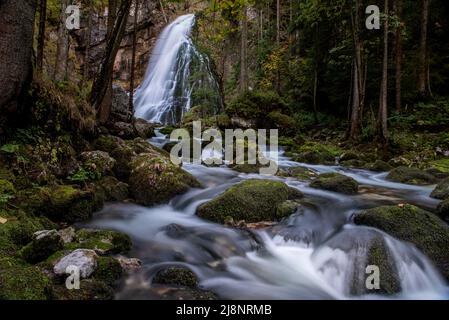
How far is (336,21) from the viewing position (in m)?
18.7

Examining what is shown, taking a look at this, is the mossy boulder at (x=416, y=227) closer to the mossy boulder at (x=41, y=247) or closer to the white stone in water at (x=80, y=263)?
the white stone in water at (x=80, y=263)

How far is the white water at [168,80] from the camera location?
25.4m

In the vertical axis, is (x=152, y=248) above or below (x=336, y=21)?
below

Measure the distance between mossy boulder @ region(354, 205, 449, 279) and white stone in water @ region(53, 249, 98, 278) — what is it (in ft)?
13.5

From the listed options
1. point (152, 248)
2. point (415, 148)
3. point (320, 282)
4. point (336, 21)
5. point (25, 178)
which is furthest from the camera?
point (336, 21)

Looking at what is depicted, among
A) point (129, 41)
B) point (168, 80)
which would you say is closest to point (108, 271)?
point (168, 80)

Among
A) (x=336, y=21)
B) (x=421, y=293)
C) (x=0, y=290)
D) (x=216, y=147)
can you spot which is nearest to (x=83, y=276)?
(x=0, y=290)

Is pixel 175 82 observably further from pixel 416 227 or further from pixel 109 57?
pixel 416 227

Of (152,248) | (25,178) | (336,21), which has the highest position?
(336,21)

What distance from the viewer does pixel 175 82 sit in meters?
27.7

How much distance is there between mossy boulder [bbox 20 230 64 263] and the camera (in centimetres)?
389

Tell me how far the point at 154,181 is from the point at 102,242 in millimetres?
2907

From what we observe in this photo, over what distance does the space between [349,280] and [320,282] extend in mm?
397
